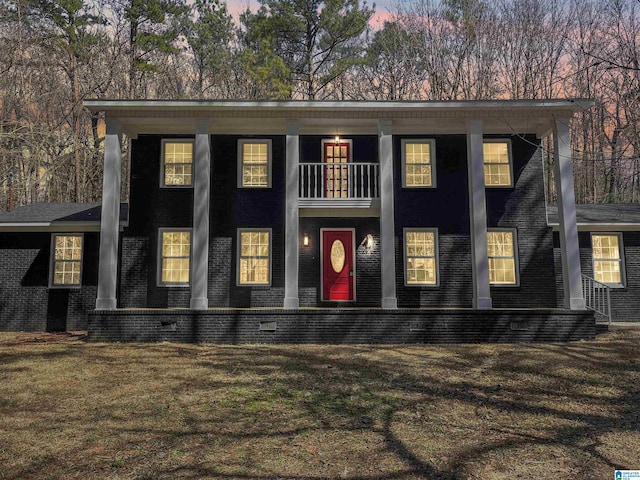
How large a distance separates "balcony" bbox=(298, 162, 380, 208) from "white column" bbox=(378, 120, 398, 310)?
47 centimetres

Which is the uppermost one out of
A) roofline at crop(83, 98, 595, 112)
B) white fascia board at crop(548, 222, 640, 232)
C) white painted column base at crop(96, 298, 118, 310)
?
roofline at crop(83, 98, 595, 112)

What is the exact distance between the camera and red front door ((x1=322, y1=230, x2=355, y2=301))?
13.8m

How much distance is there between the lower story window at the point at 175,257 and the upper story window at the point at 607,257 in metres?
12.8

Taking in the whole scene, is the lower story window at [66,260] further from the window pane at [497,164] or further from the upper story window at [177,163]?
the window pane at [497,164]

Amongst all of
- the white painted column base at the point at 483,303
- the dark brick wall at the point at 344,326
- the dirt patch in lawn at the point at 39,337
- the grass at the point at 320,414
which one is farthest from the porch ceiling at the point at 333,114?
the grass at the point at 320,414

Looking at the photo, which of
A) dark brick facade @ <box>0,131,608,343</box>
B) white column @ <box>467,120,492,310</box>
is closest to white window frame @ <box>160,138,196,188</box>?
dark brick facade @ <box>0,131,608,343</box>

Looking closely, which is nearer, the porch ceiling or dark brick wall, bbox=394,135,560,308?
the porch ceiling

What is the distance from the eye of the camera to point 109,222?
12.1 metres

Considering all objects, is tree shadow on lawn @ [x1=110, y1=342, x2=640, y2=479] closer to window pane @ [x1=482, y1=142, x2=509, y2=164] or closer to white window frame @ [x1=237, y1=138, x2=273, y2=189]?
white window frame @ [x1=237, y1=138, x2=273, y2=189]

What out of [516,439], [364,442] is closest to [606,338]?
[516,439]

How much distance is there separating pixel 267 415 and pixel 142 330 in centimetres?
655

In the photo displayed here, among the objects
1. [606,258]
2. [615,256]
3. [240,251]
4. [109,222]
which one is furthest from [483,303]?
[109,222]

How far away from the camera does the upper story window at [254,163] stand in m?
14.0

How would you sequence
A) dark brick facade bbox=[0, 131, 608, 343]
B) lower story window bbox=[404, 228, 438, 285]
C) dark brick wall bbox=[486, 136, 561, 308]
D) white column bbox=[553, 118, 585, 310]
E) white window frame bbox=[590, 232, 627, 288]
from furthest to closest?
white window frame bbox=[590, 232, 627, 288] < lower story window bbox=[404, 228, 438, 285] < dark brick facade bbox=[0, 131, 608, 343] < dark brick wall bbox=[486, 136, 561, 308] < white column bbox=[553, 118, 585, 310]
